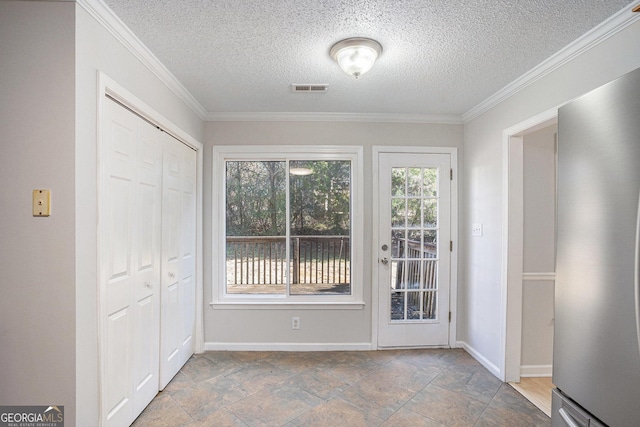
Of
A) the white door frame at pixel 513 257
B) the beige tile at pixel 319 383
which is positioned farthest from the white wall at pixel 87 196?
the white door frame at pixel 513 257

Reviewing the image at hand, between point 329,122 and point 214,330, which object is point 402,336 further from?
point 329,122

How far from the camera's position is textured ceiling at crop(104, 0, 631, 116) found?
1507 millimetres

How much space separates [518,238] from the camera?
2.50 meters

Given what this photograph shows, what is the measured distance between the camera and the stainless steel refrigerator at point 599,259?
889mm

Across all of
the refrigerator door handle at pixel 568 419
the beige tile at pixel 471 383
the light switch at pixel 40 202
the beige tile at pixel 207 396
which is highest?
the light switch at pixel 40 202

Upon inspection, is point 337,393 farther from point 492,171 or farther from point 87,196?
point 492,171

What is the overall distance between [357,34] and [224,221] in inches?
86.5

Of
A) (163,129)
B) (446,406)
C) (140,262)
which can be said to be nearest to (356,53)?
(163,129)

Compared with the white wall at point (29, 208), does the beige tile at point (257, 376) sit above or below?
below

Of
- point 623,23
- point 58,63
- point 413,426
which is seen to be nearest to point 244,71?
point 58,63

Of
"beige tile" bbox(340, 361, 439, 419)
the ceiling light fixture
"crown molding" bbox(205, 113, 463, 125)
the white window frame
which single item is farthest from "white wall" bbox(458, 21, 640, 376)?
the ceiling light fixture

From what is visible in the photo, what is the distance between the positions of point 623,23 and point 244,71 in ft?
7.38

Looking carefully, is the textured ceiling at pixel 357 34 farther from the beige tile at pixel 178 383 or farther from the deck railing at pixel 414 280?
the beige tile at pixel 178 383

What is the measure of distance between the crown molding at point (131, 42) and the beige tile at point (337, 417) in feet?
8.56
